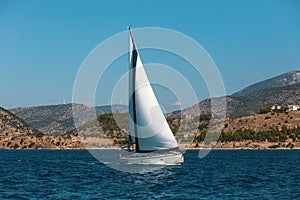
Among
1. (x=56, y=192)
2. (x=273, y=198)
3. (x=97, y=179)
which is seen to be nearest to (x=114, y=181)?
(x=97, y=179)

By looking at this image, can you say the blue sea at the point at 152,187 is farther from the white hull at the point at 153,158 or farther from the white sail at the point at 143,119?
the white sail at the point at 143,119

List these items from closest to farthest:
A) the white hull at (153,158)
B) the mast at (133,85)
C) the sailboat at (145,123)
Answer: the white hull at (153,158)
the sailboat at (145,123)
the mast at (133,85)

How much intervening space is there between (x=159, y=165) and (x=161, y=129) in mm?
5710

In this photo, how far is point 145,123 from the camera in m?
83.9

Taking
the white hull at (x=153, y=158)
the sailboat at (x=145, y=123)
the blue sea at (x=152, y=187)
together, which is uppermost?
the sailboat at (x=145, y=123)

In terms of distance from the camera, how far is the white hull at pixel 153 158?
273ft

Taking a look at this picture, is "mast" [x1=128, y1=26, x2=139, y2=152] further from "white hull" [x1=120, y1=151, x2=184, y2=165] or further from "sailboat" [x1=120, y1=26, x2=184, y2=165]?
"white hull" [x1=120, y1=151, x2=184, y2=165]

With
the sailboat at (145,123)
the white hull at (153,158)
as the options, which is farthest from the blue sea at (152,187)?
the sailboat at (145,123)

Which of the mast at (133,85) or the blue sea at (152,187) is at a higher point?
the mast at (133,85)

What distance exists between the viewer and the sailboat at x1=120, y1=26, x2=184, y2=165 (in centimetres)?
8388

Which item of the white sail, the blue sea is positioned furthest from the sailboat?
the blue sea

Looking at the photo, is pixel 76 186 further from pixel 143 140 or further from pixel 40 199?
pixel 143 140

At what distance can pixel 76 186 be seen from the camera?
61.7m

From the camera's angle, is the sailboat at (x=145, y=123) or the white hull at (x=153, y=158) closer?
the white hull at (x=153, y=158)
